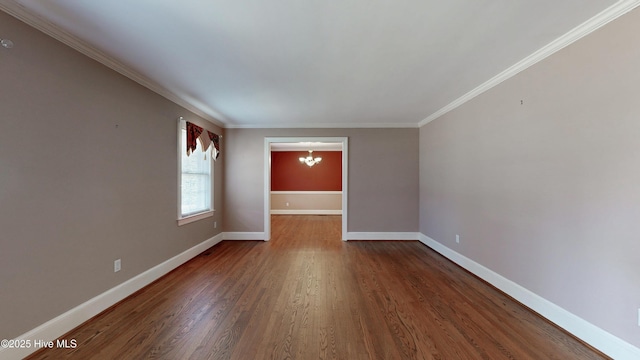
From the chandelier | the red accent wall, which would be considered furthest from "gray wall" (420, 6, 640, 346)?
the red accent wall

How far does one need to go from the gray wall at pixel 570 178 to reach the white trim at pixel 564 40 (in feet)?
0.16

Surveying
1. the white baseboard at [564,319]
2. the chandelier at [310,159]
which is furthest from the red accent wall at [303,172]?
the white baseboard at [564,319]

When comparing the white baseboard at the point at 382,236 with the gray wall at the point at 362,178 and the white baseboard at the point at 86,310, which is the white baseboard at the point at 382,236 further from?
the white baseboard at the point at 86,310

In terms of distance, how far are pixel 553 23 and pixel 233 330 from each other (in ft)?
11.5

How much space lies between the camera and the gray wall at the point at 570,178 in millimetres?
1629

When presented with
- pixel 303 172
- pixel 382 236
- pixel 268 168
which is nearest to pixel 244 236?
pixel 268 168

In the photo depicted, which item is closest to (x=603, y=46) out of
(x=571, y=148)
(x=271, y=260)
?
(x=571, y=148)

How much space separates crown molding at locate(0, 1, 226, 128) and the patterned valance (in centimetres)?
43

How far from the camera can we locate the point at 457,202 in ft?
11.8

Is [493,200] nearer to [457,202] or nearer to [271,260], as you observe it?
[457,202]

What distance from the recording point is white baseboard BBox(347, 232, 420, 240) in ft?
16.2

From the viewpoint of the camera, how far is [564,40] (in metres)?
1.98

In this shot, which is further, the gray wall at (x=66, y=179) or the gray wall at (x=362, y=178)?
the gray wall at (x=362, y=178)

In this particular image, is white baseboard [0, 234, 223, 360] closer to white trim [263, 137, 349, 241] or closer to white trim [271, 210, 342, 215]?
white trim [263, 137, 349, 241]
